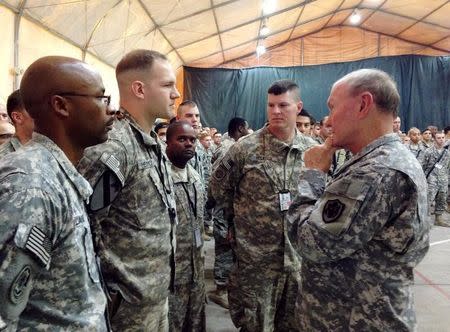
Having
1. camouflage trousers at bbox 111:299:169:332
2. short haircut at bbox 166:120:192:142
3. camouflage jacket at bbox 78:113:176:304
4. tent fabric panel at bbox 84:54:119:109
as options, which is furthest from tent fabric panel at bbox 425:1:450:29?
camouflage trousers at bbox 111:299:169:332

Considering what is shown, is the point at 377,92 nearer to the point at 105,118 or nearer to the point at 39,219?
the point at 105,118

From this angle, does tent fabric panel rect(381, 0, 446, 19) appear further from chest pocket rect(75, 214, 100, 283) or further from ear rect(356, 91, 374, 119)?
chest pocket rect(75, 214, 100, 283)

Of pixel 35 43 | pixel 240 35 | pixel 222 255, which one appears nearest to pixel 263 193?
pixel 222 255

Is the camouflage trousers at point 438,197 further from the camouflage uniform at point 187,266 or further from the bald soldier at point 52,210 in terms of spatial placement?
the bald soldier at point 52,210

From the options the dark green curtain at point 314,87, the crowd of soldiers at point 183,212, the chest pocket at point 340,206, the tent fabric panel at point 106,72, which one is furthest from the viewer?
the dark green curtain at point 314,87

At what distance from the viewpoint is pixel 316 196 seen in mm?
1479

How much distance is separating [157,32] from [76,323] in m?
7.98

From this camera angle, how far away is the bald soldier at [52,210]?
78 cm

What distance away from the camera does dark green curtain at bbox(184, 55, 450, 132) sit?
11.1 metres

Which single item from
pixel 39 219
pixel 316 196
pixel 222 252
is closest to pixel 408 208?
pixel 316 196

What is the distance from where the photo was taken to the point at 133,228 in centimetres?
152

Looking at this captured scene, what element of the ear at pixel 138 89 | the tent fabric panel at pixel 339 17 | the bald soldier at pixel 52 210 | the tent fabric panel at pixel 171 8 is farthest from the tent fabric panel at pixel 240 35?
the bald soldier at pixel 52 210

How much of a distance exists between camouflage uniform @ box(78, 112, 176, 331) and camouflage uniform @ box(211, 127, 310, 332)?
2.48 feet

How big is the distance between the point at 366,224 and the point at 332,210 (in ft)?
0.36
